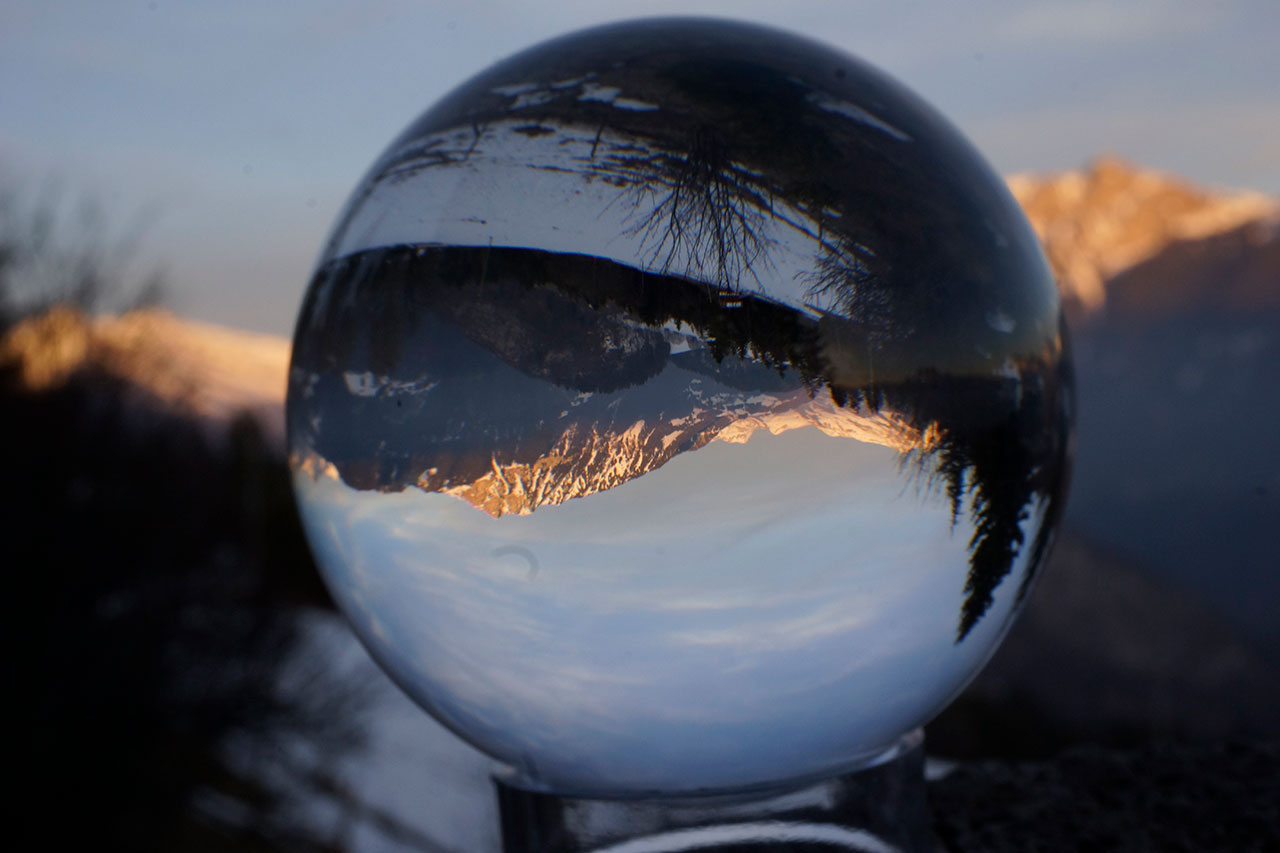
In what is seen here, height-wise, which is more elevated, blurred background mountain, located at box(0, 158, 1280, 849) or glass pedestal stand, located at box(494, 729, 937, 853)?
glass pedestal stand, located at box(494, 729, 937, 853)

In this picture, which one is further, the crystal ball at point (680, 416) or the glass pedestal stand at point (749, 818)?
the glass pedestal stand at point (749, 818)

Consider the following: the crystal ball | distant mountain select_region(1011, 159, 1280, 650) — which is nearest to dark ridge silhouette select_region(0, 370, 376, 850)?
the crystal ball

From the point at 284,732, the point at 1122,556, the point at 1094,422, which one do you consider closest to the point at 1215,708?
the point at 1122,556

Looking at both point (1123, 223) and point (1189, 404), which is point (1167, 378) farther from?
point (1123, 223)

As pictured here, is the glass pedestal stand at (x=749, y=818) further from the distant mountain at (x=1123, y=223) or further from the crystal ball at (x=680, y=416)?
the distant mountain at (x=1123, y=223)

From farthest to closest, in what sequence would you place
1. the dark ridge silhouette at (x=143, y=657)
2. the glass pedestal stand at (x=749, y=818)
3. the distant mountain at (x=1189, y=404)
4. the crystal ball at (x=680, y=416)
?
1. the distant mountain at (x=1189, y=404)
2. the dark ridge silhouette at (x=143, y=657)
3. the glass pedestal stand at (x=749, y=818)
4. the crystal ball at (x=680, y=416)

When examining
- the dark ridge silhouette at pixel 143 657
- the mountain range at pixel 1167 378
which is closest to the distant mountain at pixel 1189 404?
the mountain range at pixel 1167 378

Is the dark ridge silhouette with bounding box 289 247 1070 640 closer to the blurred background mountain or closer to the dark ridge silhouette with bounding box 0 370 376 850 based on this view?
the blurred background mountain

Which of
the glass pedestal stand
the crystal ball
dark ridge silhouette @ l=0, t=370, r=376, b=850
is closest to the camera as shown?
the crystal ball
